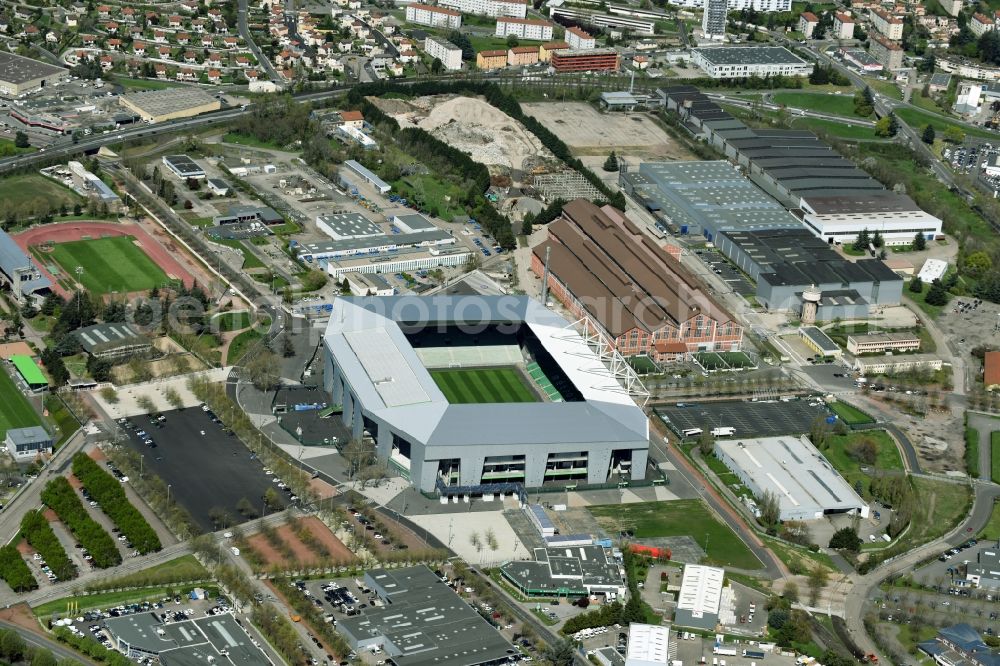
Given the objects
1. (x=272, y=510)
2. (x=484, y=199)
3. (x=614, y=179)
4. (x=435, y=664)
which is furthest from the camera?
(x=614, y=179)

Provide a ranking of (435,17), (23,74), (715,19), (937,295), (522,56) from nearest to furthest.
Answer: (937,295) → (23,74) → (522,56) → (435,17) → (715,19)

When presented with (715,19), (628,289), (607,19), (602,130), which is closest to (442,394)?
(628,289)

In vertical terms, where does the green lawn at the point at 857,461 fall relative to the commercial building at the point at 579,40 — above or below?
below

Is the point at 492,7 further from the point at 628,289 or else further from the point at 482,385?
the point at 482,385

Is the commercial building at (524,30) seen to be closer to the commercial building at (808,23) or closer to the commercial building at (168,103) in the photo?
the commercial building at (808,23)

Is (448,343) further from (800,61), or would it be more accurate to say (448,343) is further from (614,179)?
(800,61)

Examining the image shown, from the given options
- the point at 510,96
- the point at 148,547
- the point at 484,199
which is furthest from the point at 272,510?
the point at 510,96

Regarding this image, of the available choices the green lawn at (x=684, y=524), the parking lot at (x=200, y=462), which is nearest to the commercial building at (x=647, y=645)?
the green lawn at (x=684, y=524)
